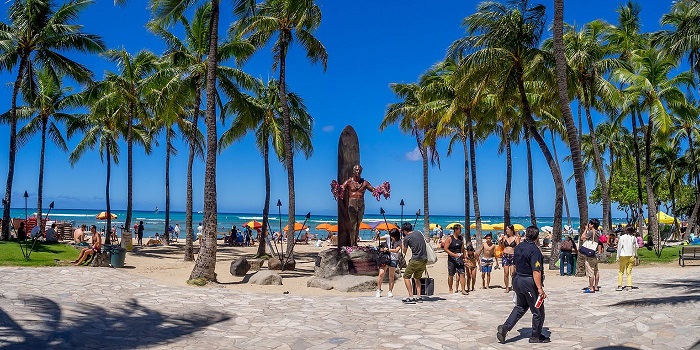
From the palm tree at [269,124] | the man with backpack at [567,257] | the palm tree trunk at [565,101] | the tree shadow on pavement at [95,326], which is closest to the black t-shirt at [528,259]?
the tree shadow on pavement at [95,326]

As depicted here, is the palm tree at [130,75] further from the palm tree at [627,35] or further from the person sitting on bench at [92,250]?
the palm tree at [627,35]

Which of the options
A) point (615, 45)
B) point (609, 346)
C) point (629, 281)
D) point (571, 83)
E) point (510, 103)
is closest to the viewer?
point (609, 346)

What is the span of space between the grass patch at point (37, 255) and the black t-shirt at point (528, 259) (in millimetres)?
14352

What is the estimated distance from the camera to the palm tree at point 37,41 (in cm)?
2417

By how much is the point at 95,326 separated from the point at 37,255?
1139 cm

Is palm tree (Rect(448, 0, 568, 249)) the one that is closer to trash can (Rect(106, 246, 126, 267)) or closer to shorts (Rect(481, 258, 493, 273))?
shorts (Rect(481, 258, 493, 273))

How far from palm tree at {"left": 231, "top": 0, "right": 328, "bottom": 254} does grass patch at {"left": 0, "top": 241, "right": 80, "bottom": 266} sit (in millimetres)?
8003

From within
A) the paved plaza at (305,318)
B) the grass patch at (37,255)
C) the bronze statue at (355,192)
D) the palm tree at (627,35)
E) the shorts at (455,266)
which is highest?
the palm tree at (627,35)

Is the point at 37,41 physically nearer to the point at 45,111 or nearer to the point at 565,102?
the point at 45,111

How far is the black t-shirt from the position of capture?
7.69 metres

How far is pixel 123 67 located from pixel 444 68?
1793 cm

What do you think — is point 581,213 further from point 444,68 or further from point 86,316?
point 444,68

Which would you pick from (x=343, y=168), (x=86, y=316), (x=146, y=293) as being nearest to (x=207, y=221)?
(x=146, y=293)

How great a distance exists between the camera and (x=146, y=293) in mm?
12203
